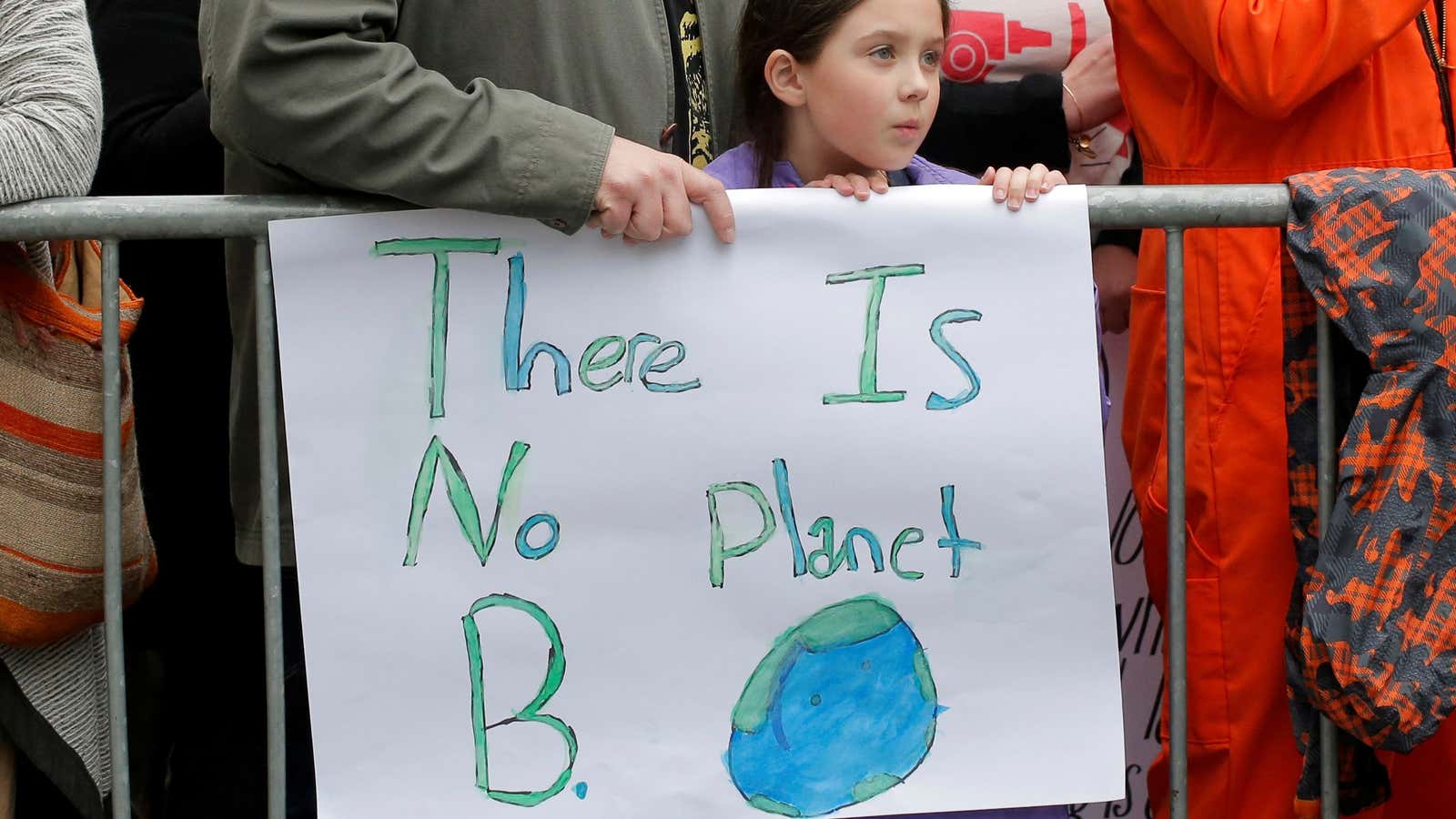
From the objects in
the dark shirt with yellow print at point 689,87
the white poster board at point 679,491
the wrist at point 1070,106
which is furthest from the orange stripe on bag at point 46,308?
the wrist at point 1070,106

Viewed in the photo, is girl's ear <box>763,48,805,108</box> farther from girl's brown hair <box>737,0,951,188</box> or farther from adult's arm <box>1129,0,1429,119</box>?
adult's arm <box>1129,0,1429,119</box>

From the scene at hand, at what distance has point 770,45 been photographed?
2320mm

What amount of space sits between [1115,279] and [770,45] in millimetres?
1005

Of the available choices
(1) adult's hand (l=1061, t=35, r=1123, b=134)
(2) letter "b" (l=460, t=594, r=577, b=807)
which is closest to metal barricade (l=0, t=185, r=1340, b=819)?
(2) letter "b" (l=460, t=594, r=577, b=807)

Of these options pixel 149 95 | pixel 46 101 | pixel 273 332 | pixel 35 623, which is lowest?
pixel 35 623

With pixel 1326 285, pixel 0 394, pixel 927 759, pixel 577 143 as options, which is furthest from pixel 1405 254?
pixel 0 394

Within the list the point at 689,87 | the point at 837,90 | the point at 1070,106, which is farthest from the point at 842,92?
the point at 1070,106

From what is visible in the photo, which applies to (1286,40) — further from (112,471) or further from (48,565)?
(48,565)

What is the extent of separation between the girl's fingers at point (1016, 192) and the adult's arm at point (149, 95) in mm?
1323

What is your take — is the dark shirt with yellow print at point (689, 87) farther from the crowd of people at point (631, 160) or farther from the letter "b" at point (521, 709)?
the letter "b" at point (521, 709)

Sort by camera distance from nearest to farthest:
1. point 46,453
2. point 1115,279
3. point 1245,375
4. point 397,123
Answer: point 397,123 → point 46,453 → point 1245,375 → point 1115,279

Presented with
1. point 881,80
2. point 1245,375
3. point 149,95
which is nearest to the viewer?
point 881,80

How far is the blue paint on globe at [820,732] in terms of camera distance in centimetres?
203

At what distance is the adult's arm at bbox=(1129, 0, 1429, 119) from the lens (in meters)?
2.33
